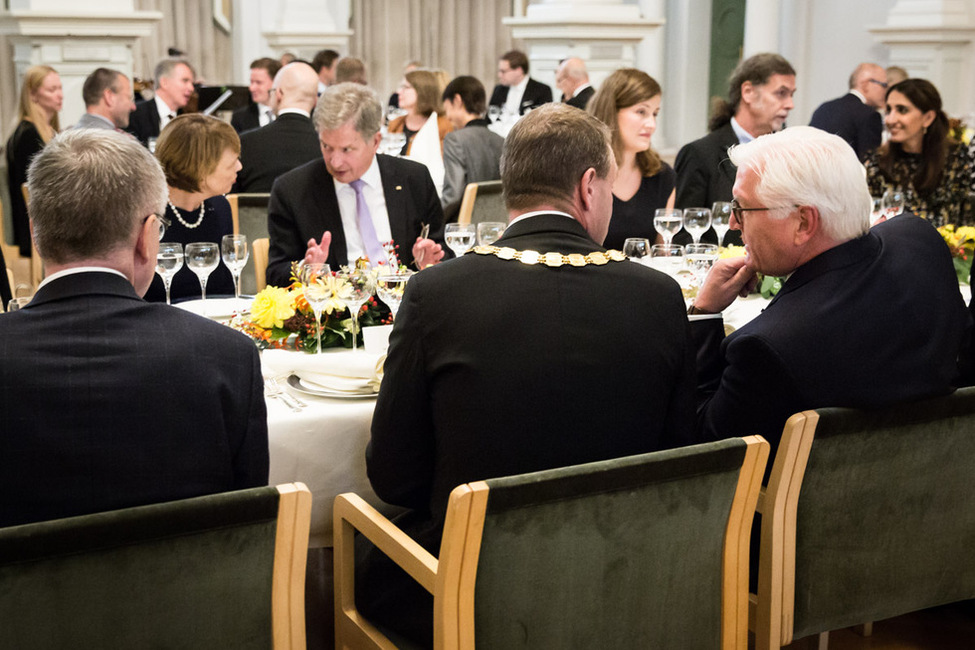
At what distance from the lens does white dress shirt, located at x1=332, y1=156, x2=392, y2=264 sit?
153 inches

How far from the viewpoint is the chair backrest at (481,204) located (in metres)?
4.88

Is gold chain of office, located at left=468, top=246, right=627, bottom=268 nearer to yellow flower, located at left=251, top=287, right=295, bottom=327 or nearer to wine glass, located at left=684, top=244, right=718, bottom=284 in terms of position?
yellow flower, located at left=251, top=287, right=295, bottom=327

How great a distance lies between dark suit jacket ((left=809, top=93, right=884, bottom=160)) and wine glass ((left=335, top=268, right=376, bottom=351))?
5848 mm

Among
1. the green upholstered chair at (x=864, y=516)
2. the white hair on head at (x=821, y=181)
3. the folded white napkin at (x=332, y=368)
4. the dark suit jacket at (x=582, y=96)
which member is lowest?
the green upholstered chair at (x=864, y=516)

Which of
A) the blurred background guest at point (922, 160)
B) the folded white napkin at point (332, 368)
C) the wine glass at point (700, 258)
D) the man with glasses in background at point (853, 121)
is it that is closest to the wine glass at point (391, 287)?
the folded white napkin at point (332, 368)

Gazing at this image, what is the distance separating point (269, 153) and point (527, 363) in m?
4.04

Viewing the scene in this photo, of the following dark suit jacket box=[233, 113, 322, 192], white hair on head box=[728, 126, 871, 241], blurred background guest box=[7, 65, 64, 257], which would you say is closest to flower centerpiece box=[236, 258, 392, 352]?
white hair on head box=[728, 126, 871, 241]

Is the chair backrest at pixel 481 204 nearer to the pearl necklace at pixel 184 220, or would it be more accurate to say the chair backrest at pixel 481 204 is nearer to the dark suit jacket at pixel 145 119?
the pearl necklace at pixel 184 220

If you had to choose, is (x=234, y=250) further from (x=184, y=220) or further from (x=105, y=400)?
(x=105, y=400)

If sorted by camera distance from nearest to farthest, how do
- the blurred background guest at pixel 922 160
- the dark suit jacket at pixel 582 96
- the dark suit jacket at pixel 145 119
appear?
1. the blurred background guest at pixel 922 160
2. the dark suit jacket at pixel 582 96
3. the dark suit jacket at pixel 145 119

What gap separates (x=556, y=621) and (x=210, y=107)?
741cm

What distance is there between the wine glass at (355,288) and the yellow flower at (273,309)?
153 millimetres

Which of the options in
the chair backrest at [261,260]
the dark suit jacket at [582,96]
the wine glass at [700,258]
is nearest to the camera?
the wine glass at [700,258]

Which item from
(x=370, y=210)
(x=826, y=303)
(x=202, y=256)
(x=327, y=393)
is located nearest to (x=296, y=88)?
(x=370, y=210)
